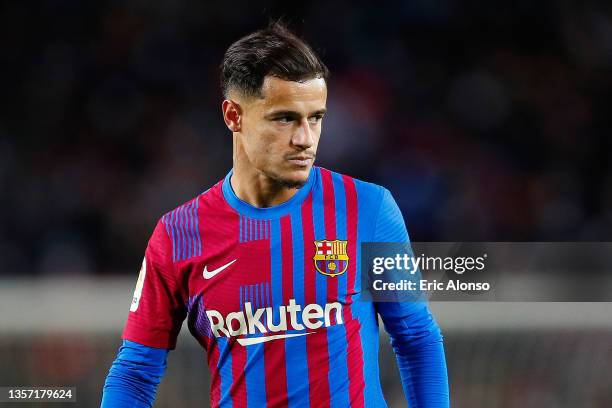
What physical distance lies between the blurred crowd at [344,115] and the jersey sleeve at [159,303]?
10.7ft

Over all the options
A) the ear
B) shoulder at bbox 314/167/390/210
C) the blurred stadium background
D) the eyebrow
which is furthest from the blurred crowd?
the eyebrow

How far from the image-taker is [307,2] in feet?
19.7

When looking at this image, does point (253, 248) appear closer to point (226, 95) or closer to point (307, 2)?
point (226, 95)

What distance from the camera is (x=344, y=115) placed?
565cm

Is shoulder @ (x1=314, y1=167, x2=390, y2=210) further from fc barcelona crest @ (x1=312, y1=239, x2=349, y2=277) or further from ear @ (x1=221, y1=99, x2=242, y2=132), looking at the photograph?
ear @ (x1=221, y1=99, x2=242, y2=132)

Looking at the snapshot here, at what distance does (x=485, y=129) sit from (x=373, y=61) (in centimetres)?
94

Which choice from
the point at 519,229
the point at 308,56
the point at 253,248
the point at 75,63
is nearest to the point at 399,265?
the point at 253,248

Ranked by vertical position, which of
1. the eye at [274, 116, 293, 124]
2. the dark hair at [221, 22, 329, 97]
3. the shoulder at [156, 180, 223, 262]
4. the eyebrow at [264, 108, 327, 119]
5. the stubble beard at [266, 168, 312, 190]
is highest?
the dark hair at [221, 22, 329, 97]

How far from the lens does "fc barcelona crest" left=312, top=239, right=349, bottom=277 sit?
6.64 ft

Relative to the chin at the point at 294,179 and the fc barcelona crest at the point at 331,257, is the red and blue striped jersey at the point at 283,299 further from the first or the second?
the chin at the point at 294,179

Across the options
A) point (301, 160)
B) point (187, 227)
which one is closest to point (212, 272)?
point (187, 227)

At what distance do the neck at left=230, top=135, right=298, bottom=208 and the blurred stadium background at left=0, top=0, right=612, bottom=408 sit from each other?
115 inches

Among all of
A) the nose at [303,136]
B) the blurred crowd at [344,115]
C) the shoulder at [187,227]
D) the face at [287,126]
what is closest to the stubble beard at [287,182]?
the face at [287,126]

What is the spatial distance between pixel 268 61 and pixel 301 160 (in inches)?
10.0
